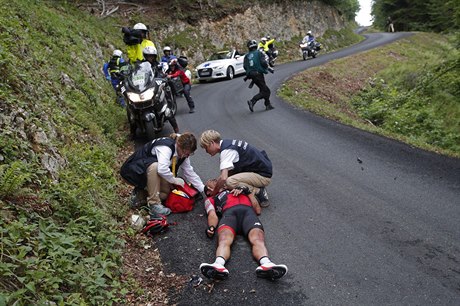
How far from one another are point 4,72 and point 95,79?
6.54 meters

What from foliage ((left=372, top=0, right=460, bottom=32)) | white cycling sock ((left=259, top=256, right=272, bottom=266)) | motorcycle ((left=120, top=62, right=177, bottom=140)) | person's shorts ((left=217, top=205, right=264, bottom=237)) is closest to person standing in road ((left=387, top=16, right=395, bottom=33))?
foliage ((left=372, top=0, right=460, bottom=32))

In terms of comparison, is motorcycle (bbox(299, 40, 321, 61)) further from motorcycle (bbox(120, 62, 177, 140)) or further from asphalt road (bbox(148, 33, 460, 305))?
motorcycle (bbox(120, 62, 177, 140))

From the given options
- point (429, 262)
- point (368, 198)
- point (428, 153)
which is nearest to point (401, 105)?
point (428, 153)

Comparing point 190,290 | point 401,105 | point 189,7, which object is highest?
point 189,7

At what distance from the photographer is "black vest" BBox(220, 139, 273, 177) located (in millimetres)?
6082

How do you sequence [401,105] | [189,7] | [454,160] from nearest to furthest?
[454,160] → [401,105] → [189,7]

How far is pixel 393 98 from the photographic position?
16609 mm

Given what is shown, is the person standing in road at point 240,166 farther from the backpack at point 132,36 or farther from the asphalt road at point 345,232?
the backpack at point 132,36

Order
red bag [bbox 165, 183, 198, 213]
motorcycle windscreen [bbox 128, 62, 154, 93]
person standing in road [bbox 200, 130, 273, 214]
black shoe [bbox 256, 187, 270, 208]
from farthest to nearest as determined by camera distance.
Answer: motorcycle windscreen [bbox 128, 62, 154, 93]
black shoe [bbox 256, 187, 270, 208]
red bag [bbox 165, 183, 198, 213]
person standing in road [bbox 200, 130, 273, 214]

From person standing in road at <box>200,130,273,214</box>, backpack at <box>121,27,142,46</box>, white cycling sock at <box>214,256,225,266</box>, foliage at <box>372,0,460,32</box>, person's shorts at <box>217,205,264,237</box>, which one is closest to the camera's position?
white cycling sock at <box>214,256,225,266</box>

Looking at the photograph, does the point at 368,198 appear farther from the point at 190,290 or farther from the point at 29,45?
the point at 29,45

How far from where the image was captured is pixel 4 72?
634 centimetres

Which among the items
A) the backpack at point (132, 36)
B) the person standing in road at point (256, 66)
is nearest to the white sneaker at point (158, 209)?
the backpack at point (132, 36)

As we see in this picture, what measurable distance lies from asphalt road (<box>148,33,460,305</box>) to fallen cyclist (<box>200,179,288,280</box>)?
0.47ft
